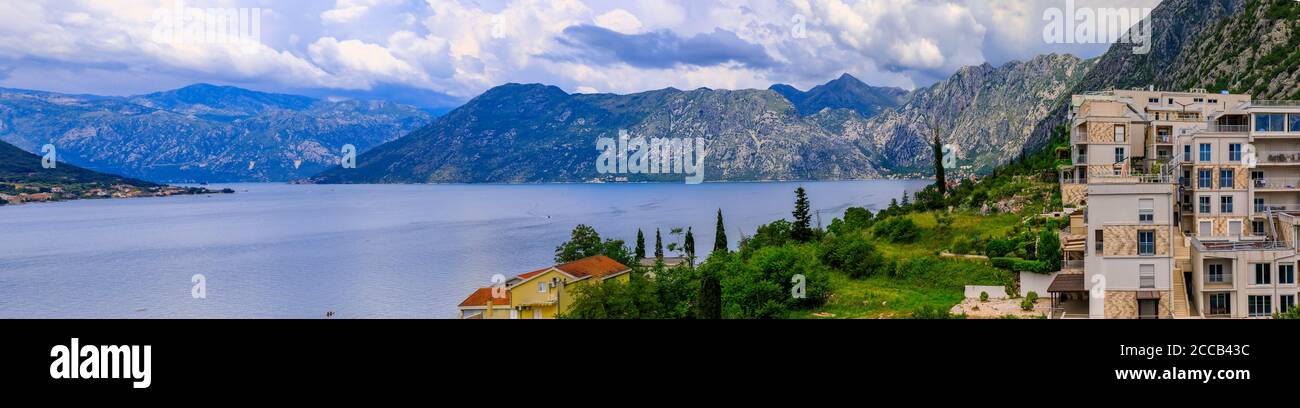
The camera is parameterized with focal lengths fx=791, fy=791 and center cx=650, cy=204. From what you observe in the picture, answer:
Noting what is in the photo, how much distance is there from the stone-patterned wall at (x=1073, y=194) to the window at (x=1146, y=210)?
41.5 ft

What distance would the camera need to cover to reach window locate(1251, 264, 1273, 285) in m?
15.5

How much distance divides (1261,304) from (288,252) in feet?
191

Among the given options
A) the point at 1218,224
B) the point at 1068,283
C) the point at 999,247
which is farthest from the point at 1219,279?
the point at 999,247

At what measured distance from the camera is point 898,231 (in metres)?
29.4

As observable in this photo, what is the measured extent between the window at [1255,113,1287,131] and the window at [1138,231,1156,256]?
8.22 m

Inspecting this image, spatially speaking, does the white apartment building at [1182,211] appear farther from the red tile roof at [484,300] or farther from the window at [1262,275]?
the red tile roof at [484,300]

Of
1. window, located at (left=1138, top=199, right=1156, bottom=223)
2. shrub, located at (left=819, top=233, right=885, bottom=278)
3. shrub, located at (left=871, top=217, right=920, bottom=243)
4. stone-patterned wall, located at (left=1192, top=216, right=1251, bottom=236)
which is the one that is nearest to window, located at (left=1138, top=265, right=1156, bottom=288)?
window, located at (left=1138, top=199, right=1156, bottom=223)

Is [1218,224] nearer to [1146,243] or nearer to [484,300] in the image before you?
[1146,243]

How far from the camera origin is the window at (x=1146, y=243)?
50.7ft

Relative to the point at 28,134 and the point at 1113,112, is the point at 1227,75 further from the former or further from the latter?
the point at 28,134

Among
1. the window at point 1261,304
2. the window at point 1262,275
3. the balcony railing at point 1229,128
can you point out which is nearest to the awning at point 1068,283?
the window at point 1261,304

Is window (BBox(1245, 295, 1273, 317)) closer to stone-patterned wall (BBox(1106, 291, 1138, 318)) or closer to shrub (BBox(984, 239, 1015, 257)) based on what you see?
stone-patterned wall (BBox(1106, 291, 1138, 318))
